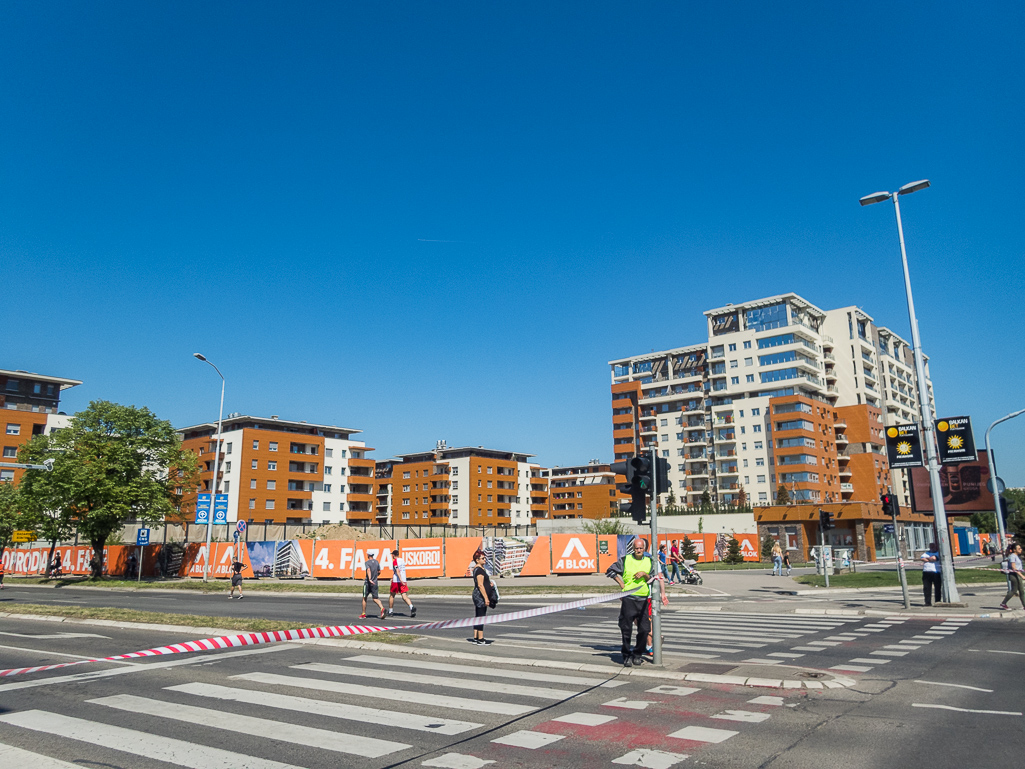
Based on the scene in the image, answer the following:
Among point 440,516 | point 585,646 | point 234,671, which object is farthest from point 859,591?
point 440,516

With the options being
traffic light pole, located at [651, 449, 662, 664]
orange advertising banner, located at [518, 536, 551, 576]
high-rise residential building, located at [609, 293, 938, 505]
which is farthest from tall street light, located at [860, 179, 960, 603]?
high-rise residential building, located at [609, 293, 938, 505]

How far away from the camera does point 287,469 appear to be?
83375 millimetres

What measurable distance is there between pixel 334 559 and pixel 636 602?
1115 inches

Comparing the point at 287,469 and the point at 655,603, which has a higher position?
the point at 287,469

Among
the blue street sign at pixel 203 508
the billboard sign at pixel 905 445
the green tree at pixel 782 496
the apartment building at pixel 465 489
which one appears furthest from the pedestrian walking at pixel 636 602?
the apartment building at pixel 465 489

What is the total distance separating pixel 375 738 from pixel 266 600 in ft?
68.0

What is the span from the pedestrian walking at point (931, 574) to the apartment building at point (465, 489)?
88613 millimetres

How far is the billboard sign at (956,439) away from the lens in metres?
20.2

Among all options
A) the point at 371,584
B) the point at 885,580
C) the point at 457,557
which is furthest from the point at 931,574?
the point at 457,557

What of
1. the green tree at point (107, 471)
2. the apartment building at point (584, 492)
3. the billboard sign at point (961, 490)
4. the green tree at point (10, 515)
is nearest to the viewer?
the green tree at point (107, 471)

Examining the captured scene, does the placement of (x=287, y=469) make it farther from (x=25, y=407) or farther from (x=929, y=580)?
(x=929, y=580)

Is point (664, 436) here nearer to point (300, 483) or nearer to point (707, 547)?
point (707, 547)

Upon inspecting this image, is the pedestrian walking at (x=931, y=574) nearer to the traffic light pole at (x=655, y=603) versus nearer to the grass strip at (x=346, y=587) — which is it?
the grass strip at (x=346, y=587)

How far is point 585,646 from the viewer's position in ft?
39.8
